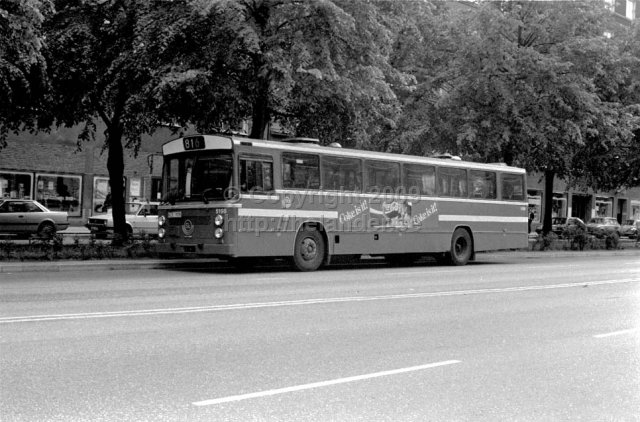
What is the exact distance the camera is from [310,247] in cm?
1898

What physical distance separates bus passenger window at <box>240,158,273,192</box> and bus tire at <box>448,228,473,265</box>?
24.6 feet

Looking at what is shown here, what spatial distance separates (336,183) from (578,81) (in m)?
13.2

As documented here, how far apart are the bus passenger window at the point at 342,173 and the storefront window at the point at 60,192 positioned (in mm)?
23368

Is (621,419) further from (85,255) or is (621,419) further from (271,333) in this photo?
(85,255)

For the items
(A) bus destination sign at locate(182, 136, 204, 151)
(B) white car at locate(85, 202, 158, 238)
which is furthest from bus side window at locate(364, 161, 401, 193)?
(B) white car at locate(85, 202, 158, 238)

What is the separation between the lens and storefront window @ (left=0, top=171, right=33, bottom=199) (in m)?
36.6

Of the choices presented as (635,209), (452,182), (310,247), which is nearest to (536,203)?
(635,209)

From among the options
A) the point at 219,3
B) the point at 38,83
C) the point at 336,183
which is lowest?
the point at 336,183

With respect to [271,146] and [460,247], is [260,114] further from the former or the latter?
[460,247]

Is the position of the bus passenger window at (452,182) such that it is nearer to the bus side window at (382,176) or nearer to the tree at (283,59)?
the bus side window at (382,176)

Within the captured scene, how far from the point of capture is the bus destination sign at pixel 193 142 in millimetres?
17719

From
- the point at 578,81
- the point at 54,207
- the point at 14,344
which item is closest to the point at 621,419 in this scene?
the point at 14,344

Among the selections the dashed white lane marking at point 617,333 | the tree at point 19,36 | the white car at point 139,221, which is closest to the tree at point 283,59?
the tree at point 19,36

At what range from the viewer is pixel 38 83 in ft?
68.1
